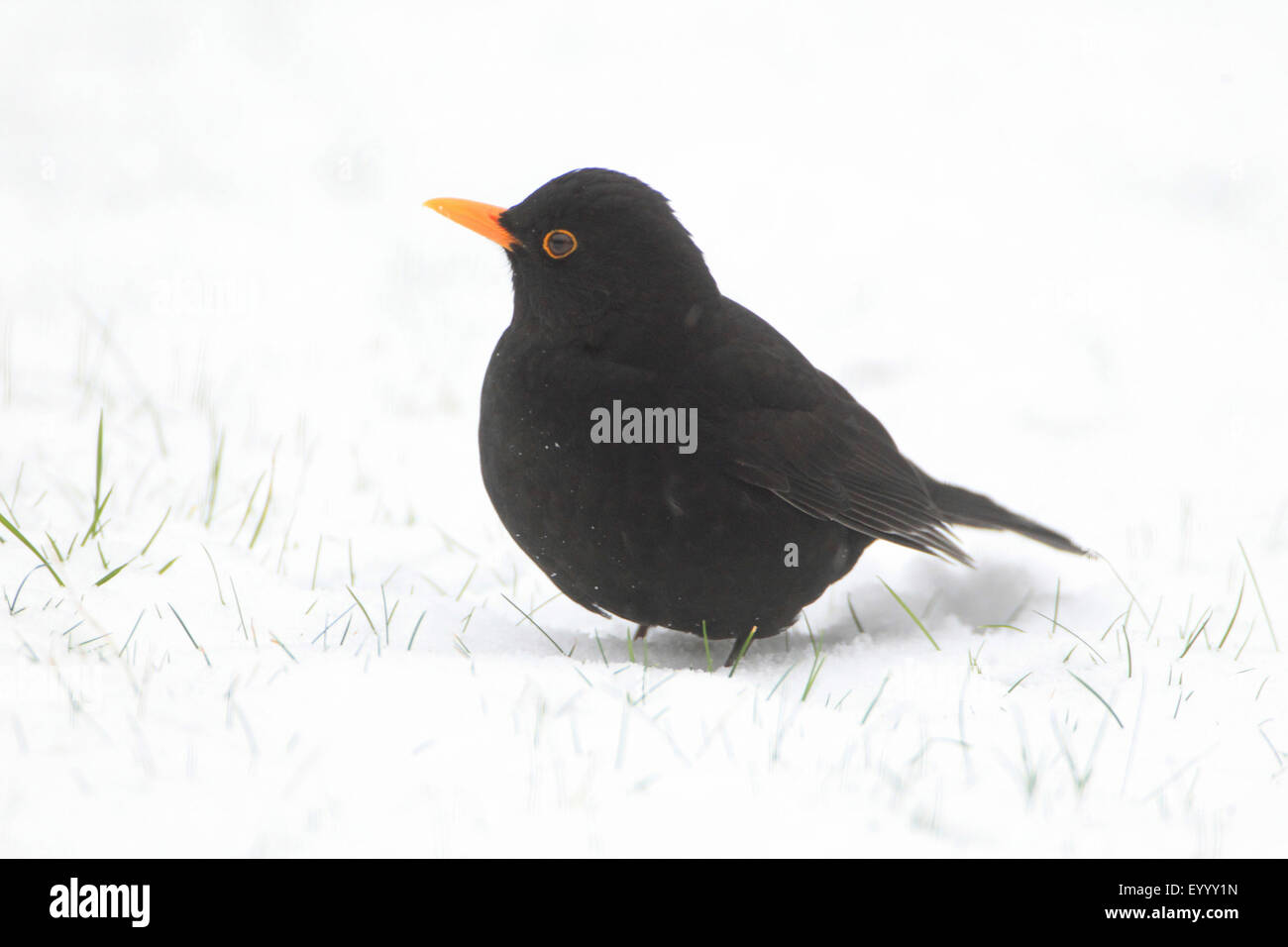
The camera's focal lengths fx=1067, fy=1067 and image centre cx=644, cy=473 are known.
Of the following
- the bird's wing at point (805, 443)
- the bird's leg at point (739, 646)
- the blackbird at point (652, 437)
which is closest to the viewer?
the blackbird at point (652, 437)

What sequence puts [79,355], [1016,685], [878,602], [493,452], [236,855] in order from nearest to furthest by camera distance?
[236,855], [1016,685], [493,452], [878,602], [79,355]

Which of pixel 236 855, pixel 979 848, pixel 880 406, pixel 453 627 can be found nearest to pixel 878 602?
pixel 453 627

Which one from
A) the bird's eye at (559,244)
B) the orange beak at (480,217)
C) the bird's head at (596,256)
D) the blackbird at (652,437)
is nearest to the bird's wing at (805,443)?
the blackbird at (652,437)

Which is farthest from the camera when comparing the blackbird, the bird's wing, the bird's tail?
the bird's tail

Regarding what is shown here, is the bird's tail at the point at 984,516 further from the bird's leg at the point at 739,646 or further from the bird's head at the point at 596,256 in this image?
the bird's head at the point at 596,256

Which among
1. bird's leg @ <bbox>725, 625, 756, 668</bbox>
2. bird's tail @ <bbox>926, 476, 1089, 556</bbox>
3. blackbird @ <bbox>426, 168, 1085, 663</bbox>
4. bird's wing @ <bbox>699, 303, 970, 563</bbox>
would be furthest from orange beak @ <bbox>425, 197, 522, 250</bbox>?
bird's tail @ <bbox>926, 476, 1089, 556</bbox>

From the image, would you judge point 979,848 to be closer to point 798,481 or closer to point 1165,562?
point 798,481

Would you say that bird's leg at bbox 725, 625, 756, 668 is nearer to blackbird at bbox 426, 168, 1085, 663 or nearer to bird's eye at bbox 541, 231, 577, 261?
blackbird at bbox 426, 168, 1085, 663

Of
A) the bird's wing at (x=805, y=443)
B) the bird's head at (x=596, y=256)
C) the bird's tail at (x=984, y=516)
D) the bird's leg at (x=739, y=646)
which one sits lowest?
the bird's leg at (x=739, y=646)
